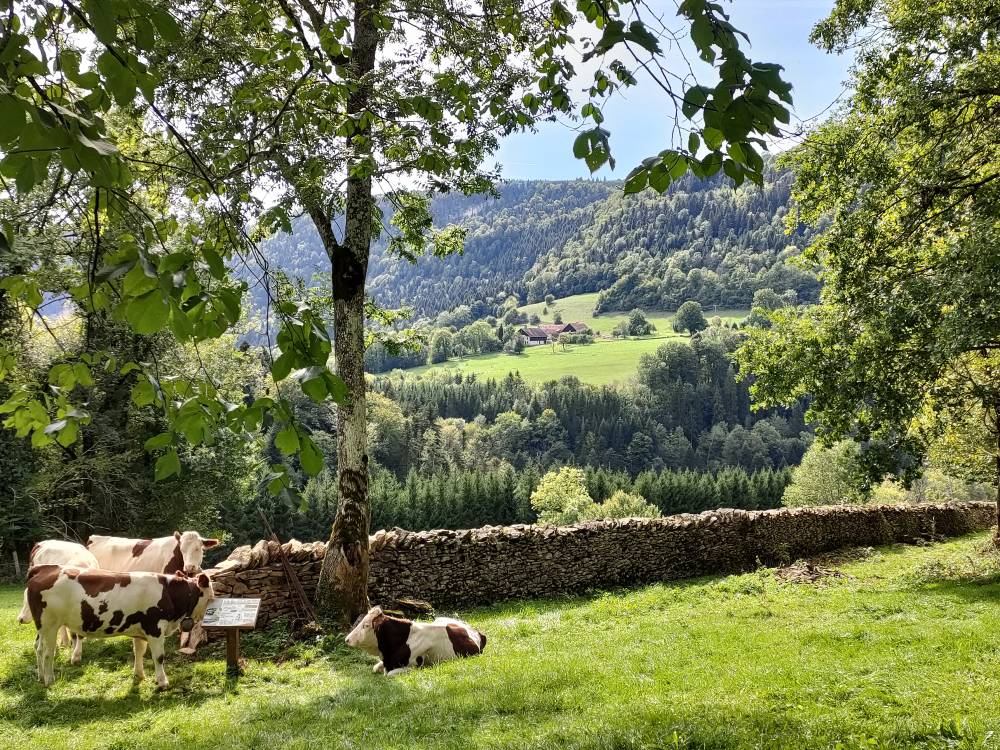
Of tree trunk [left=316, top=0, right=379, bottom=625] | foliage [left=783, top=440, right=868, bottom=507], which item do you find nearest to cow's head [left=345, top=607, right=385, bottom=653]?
tree trunk [left=316, top=0, right=379, bottom=625]

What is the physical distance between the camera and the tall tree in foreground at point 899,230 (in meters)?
9.16

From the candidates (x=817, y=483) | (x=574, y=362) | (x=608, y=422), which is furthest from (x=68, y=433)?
(x=574, y=362)

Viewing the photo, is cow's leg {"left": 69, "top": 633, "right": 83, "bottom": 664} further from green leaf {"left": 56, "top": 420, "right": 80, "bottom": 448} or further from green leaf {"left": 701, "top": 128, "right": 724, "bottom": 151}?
green leaf {"left": 701, "top": 128, "right": 724, "bottom": 151}

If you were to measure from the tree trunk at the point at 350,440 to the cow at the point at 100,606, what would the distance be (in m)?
2.84

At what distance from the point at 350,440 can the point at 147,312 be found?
8.15 meters


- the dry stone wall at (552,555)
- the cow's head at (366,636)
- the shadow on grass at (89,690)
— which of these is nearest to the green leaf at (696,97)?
the shadow on grass at (89,690)

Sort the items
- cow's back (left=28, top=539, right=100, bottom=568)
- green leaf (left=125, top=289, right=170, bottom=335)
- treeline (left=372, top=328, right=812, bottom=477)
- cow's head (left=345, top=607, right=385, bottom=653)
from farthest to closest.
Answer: treeline (left=372, top=328, right=812, bottom=477), cow's head (left=345, top=607, right=385, bottom=653), cow's back (left=28, top=539, right=100, bottom=568), green leaf (left=125, top=289, right=170, bottom=335)

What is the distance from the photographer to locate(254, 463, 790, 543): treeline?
4472 centimetres

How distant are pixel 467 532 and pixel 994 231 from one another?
9.71 m

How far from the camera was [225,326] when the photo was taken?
194 centimetres

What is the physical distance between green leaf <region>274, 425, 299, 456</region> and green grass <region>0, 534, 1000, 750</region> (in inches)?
129

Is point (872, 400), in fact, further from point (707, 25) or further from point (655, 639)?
point (707, 25)

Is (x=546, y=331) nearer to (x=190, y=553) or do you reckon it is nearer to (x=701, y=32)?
(x=190, y=553)

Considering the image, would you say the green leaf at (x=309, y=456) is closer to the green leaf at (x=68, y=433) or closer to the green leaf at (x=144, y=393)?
the green leaf at (x=144, y=393)
